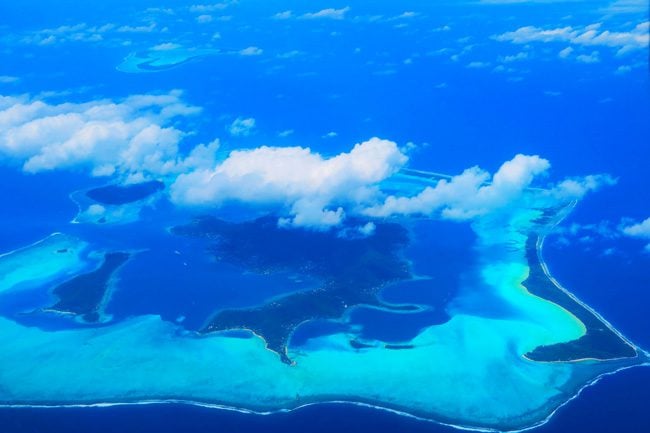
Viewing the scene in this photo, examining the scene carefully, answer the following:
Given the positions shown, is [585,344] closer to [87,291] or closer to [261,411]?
[261,411]

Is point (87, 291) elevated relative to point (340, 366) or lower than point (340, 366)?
elevated

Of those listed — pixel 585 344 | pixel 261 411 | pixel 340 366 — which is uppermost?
pixel 585 344

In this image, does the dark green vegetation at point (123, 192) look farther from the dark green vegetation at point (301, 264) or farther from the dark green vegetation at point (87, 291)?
the dark green vegetation at point (87, 291)

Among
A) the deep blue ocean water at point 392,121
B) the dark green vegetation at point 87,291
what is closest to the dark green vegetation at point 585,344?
the deep blue ocean water at point 392,121

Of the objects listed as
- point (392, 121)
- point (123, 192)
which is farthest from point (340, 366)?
point (392, 121)

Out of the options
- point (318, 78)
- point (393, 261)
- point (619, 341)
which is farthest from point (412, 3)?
point (619, 341)

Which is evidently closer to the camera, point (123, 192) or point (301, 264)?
point (301, 264)

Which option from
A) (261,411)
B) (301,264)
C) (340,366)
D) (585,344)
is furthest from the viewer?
(301,264)

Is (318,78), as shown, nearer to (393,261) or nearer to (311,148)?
(311,148)
